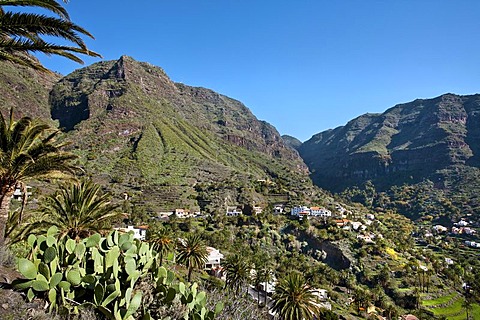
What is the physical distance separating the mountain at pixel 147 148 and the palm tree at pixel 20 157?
75944 millimetres

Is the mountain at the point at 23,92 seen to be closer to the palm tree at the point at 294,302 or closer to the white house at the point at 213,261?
the white house at the point at 213,261

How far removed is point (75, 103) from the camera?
151 m

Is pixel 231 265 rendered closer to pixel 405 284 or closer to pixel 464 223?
pixel 405 284

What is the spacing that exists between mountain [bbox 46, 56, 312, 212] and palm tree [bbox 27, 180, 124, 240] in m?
70.2

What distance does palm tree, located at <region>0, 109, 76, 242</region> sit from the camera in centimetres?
917

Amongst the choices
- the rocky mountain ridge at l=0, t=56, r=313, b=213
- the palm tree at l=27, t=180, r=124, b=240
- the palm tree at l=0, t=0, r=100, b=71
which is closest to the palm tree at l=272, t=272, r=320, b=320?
the palm tree at l=27, t=180, r=124, b=240

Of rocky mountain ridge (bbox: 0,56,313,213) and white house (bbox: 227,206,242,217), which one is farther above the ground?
rocky mountain ridge (bbox: 0,56,313,213)

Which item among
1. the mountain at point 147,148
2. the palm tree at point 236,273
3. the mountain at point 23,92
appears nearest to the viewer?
the palm tree at point 236,273

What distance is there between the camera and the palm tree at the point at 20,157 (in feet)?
30.1

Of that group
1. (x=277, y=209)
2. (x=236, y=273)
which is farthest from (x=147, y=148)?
(x=236, y=273)

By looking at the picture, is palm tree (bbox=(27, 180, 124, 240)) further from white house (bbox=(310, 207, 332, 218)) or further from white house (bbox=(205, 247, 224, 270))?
white house (bbox=(310, 207, 332, 218))

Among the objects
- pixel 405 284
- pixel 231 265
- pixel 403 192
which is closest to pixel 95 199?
pixel 231 265

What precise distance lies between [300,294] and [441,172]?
19439 centimetres

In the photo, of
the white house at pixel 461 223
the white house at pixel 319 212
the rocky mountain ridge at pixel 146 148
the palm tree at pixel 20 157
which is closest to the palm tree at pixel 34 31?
the palm tree at pixel 20 157
